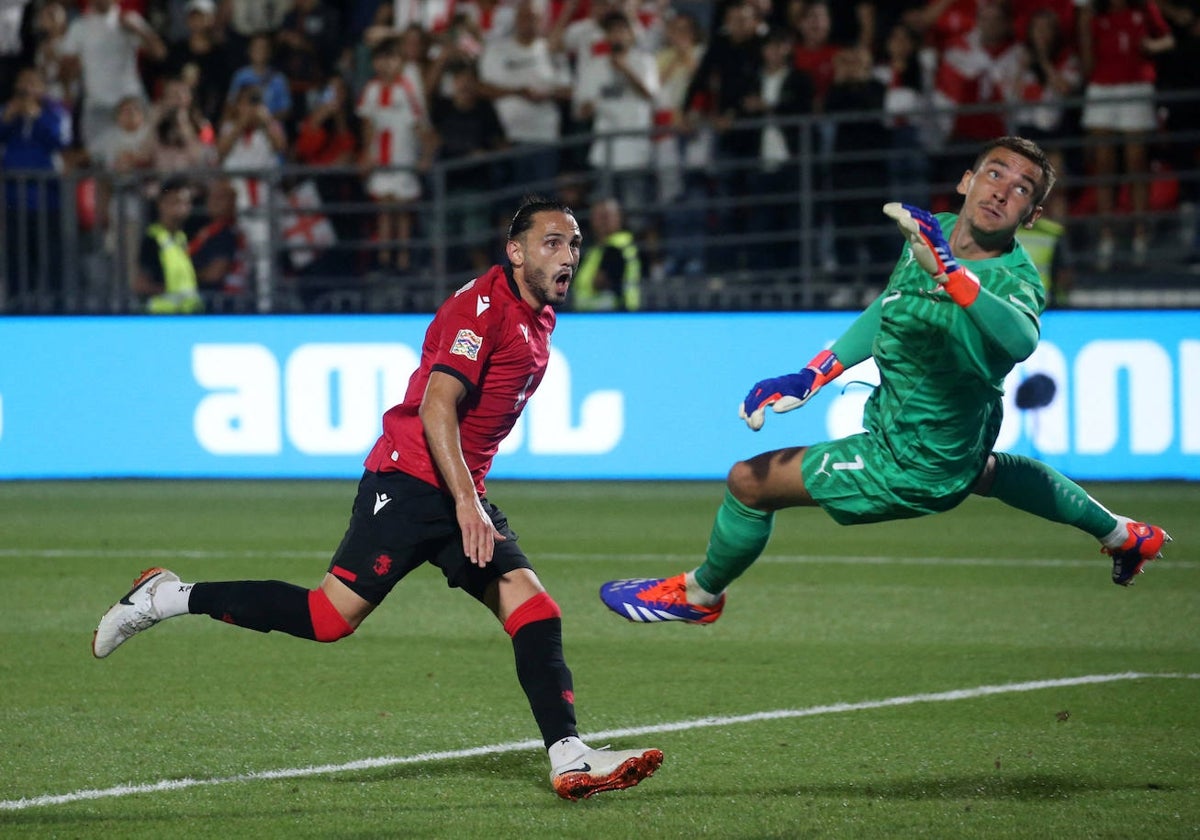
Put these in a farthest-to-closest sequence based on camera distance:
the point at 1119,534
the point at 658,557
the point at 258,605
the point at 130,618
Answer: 1. the point at 658,557
2. the point at 1119,534
3. the point at 130,618
4. the point at 258,605

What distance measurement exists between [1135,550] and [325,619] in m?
2.75

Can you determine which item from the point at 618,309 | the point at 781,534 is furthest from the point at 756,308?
the point at 781,534

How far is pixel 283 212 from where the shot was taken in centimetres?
1585

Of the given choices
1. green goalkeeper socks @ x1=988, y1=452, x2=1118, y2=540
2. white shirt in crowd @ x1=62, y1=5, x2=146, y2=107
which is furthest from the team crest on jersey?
white shirt in crowd @ x1=62, y1=5, x2=146, y2=107

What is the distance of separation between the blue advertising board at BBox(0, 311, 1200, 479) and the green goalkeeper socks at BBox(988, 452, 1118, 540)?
283 inches

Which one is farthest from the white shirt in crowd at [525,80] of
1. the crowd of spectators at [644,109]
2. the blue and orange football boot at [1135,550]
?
the blue and orange football boot at [1135,550]

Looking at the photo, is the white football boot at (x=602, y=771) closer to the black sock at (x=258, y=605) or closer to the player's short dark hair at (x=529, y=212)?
the black sock at (x=258, y=605)

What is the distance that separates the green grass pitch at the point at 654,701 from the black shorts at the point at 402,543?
0.62 metres

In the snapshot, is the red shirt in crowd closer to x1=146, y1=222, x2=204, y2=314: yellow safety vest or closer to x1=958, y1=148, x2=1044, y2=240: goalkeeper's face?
x1=146, y1=222, x2=204, y2=314: yellow safety vest

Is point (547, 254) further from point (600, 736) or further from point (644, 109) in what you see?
point (644, 109)

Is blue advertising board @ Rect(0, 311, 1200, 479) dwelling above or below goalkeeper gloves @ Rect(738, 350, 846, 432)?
below

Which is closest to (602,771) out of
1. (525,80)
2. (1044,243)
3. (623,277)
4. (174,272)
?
(1044,243)

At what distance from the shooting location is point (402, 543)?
5.45 m

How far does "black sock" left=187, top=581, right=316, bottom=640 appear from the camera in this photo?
5621 mm
